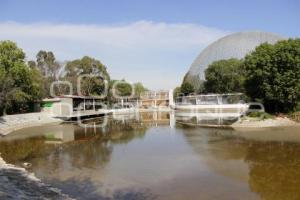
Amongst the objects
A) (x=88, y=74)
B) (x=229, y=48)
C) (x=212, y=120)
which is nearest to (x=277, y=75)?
(x=212, y=120)

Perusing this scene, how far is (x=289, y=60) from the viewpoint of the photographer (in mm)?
49000

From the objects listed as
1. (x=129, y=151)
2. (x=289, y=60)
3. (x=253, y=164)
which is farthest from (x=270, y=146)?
(x=289, y=60)

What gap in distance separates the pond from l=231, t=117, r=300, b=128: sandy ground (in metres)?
4.10

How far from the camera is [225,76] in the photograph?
104m

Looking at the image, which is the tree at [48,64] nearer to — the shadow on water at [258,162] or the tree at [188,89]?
the tree at [188,89]

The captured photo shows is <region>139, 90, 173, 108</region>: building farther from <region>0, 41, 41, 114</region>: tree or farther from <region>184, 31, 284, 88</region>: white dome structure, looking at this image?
<region>0, 41, 41, 114</region>: tree

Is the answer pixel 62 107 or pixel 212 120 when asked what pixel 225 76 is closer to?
pixel 212 120

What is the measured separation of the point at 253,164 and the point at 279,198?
729 centimetres

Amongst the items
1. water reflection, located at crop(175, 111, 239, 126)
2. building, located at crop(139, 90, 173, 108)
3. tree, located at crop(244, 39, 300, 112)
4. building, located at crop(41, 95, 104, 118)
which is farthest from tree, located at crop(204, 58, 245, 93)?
building, located at crop(139, 90, 173, 108)

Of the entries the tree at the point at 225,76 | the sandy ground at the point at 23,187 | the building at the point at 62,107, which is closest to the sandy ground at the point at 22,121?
the building at the point at 62,107

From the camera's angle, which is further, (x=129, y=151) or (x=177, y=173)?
(x=129, y=151)

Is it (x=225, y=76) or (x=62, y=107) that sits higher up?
(x=225, y=76)

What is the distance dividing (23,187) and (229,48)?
4785 inches

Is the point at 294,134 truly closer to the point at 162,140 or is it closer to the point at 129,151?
the point at 162,140
